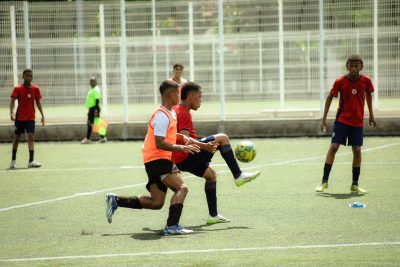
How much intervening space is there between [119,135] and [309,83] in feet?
17.8

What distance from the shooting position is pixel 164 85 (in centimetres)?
936

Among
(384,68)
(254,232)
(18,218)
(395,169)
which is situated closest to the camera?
(254,232)

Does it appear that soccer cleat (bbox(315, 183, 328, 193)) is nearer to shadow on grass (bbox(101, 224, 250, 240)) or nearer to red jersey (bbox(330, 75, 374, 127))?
red jersey (bbox(330, 75, 374, 127))

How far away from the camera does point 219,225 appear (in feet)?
32.0

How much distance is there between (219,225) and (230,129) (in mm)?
12813

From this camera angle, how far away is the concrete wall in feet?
71.6

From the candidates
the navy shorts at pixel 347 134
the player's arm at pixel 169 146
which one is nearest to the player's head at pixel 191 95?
the player's arm at pixel 169 146

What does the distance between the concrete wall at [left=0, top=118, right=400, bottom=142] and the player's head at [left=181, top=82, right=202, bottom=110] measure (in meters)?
12.3

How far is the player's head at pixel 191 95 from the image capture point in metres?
9.73

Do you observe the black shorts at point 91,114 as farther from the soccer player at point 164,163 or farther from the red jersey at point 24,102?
the soccer player at point 164,163

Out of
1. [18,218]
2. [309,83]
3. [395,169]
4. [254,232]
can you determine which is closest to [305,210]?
[254,232]

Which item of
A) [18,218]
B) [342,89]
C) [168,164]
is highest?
[342,89]

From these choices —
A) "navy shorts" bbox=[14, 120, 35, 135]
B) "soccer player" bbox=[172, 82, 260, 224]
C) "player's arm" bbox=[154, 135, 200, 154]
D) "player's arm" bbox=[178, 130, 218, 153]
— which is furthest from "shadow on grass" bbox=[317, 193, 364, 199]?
"navy shorts" bbox=[14, 120, 35, 135]

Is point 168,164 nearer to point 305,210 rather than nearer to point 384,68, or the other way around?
point 305,210
